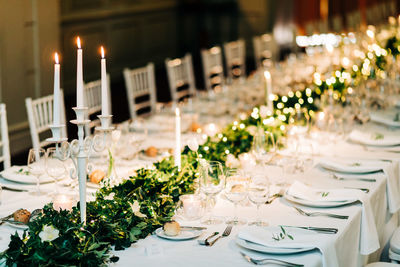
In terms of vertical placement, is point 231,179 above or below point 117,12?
below

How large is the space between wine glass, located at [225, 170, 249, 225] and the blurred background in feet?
12.9

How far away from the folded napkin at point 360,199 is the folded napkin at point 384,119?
1.40 m

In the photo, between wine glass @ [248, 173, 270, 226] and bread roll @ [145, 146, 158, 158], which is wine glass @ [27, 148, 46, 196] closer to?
bread roll @ [145, 146, 158, 158]

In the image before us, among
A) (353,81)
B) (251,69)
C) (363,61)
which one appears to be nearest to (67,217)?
(353,81)

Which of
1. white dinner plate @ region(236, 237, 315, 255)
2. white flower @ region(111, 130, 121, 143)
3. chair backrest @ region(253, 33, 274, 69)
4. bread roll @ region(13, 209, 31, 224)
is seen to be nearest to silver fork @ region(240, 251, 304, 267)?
white dinner plate @ region(236, 237, 315, 255)

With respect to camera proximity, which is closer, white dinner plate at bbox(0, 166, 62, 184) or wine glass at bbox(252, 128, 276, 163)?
white dinner plate at bbox(0, 166, 62, 184)

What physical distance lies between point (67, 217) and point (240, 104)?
105 inches

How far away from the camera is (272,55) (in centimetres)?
800

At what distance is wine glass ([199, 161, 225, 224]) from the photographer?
2.59 metres

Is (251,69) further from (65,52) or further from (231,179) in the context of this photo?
(231,179)

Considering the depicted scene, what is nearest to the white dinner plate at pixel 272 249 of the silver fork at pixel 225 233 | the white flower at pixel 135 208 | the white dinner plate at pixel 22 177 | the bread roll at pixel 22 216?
the silver fork at pixel 225 233

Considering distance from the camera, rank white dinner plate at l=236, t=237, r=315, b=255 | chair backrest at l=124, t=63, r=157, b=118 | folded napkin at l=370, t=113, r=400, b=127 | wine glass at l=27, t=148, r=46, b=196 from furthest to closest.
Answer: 1. chair backrest at l=124, t=63, r=157, b=118
2. folded napkin at l=370, t=113, r=400, b=127
3. wine glass at l=27, t=148, r=46, b=196
4. white dinner plate at l=236, t=237, r=315, b=255

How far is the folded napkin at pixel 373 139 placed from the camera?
12.1ft

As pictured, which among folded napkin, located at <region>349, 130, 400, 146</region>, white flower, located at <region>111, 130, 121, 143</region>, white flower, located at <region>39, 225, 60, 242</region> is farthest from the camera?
folded napkin, located at <region>349, 130, 400, 146</region>
